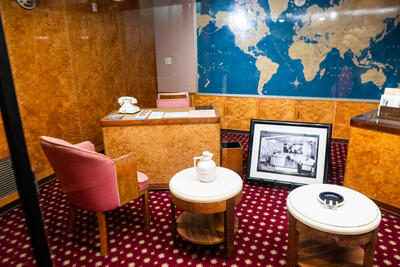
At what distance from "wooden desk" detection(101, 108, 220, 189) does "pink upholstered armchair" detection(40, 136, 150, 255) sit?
0.82 m

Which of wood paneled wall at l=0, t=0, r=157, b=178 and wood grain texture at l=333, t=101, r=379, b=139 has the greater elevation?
wood paneled wall at l=0, t=0, r=157, b=178

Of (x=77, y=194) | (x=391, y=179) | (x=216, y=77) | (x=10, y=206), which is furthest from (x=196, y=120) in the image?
(x=216, y=77)

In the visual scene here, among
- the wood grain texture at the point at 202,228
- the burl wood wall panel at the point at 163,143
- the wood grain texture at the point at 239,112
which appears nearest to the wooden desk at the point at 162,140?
the burl wood wall panel at the point at 163,143

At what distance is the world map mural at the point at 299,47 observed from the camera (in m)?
4.59

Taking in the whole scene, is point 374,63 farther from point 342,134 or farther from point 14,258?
point 14,258

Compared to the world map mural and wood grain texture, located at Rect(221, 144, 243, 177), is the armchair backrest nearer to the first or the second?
wood grain texture, located at Rect(221, 144, 243, 177)

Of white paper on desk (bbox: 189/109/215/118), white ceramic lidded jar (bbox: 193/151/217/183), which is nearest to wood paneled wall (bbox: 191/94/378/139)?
white paper on desk (bbox: 189/109/215/118)

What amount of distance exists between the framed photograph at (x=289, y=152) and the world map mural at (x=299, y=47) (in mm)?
2215

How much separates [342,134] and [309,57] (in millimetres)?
1565

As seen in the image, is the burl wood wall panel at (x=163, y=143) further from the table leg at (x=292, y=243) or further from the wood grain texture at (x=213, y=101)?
the wood grain texture at (x=213, y=101)

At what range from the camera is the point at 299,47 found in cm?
507

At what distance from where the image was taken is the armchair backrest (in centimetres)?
215

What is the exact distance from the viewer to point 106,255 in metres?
2.40

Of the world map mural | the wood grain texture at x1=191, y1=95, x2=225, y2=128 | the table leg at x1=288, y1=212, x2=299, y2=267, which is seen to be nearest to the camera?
the table leg at x1=288, y1=212, x2=299, y2=267
